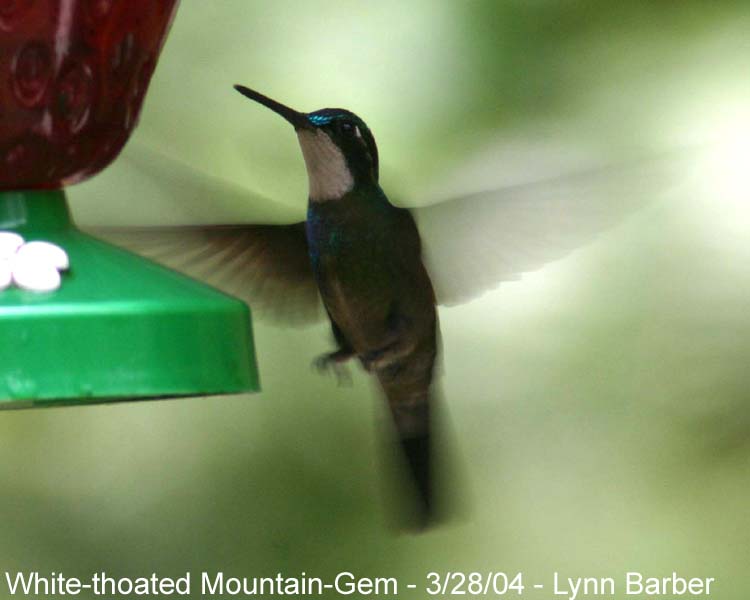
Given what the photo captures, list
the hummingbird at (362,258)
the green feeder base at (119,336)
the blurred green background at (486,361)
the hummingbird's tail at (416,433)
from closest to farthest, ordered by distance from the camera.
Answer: the green feeder base at (119,336) → the hummingbird at (362,258) → the hummingbird's tail at (416,433) → the blurred green background at (486,361)

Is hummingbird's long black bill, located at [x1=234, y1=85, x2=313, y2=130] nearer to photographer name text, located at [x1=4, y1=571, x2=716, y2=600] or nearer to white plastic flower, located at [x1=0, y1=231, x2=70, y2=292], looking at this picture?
white plastic flower, located at [x1=0, y1=231, x2=70, y2=292]

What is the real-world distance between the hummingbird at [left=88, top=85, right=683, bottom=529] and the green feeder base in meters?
0.79

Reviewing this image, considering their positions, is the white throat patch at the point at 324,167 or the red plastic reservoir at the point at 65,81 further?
the white throat patch at the point at 324,167

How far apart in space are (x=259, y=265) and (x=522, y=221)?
0.52m

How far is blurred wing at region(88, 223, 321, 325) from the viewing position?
117 inches

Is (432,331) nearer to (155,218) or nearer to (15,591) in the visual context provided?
(155,218)

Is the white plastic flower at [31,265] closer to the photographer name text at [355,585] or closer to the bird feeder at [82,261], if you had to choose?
the bird feeder at [82,261]

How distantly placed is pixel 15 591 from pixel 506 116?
1.74 meters

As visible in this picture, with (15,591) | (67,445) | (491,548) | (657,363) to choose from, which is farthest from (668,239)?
(15,591)

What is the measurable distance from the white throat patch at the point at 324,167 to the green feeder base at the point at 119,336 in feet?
2.71

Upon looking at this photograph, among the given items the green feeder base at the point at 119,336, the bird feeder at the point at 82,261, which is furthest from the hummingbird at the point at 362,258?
the green feeder base at the point at 119,336

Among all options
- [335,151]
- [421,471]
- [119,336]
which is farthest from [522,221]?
[119,336]

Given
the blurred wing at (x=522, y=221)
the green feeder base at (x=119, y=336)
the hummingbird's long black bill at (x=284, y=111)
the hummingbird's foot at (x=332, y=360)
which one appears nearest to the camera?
the green feeder base at (x=119, y=336)

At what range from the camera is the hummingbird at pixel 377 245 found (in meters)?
2.94
